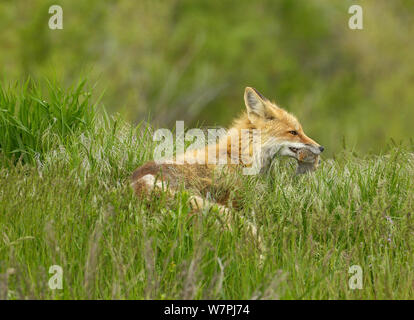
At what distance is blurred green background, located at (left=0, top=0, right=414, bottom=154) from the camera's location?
27.3m

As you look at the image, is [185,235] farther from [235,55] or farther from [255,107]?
[235,55]

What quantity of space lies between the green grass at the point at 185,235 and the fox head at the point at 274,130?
0.79ft

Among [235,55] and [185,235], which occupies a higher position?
[235,55]

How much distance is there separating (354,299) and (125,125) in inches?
175

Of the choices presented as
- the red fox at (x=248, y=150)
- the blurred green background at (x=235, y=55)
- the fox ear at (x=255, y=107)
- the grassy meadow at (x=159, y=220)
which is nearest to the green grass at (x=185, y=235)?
the grassy meadow at (x=159, y=220)

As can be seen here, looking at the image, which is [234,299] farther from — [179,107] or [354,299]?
[179,107]

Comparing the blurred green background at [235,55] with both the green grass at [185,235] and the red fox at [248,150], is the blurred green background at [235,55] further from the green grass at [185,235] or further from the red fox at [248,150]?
the green grass at [185,235]

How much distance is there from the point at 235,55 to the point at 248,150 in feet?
99.7

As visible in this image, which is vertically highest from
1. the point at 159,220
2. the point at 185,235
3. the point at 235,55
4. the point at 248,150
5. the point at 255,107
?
the point at 235,55

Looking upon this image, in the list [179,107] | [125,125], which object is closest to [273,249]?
[125,125]

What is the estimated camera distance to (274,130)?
22.5 feet

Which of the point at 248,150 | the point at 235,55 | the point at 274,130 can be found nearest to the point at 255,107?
the point at 274,130

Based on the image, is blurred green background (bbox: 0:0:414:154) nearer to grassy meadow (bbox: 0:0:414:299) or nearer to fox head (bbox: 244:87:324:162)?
grassy meadow (bbox: 0:0:414:299)

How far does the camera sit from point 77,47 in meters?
26.9
